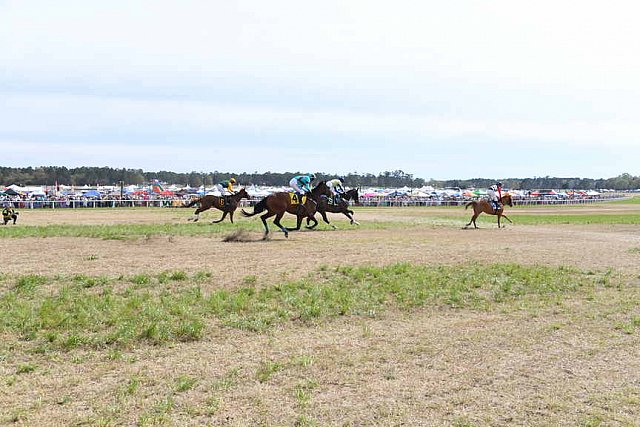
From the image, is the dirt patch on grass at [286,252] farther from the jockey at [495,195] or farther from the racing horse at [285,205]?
the jockey at [495,195]

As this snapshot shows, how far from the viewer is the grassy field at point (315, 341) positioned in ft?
19.9

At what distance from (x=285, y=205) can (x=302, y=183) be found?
222 cm

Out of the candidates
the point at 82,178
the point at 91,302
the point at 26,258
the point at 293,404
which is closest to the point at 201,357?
the point at 293,404

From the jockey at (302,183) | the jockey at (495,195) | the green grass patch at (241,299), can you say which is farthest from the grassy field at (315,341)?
the jockey at (495,195)

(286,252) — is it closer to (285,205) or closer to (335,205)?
(285,205)

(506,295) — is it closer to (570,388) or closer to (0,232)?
(570,388)

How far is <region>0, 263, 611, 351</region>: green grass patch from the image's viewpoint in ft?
28.2

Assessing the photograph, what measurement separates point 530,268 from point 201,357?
1005cm

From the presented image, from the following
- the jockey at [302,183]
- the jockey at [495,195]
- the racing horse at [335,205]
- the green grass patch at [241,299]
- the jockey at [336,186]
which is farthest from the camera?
the jockey at [495,195]

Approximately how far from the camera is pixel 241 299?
10508mm

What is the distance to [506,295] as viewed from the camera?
1203 centimetres

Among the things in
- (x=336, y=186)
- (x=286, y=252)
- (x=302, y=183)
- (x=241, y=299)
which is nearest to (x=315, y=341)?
(x=241, y=299)

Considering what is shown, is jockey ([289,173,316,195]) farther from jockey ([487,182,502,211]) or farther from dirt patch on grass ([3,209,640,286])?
jockey ([487,182,502,211])

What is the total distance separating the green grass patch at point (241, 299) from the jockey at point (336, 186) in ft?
47.7
